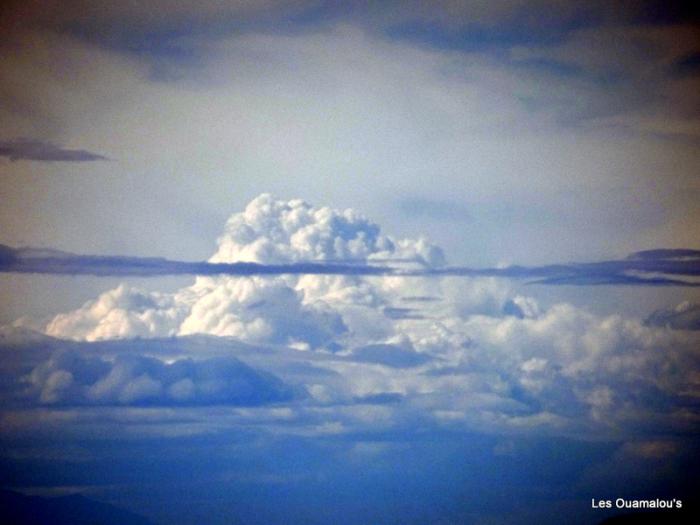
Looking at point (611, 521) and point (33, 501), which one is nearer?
point (611, 521)

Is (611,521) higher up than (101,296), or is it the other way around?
(101,296)

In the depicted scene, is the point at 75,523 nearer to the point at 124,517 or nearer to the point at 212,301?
the point at 124,517

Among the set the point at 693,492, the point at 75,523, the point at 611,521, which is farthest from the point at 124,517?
the point at 693,492

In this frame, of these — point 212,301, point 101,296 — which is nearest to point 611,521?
point 212,301

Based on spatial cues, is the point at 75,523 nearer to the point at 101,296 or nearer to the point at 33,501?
the point at 33,501

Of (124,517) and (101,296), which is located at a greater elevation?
(101,296)

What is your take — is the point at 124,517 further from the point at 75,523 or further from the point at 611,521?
the point at 611,521

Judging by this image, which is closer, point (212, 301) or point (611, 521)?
point (611, 521)

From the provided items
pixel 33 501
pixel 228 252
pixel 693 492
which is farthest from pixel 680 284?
pixel 33 501
